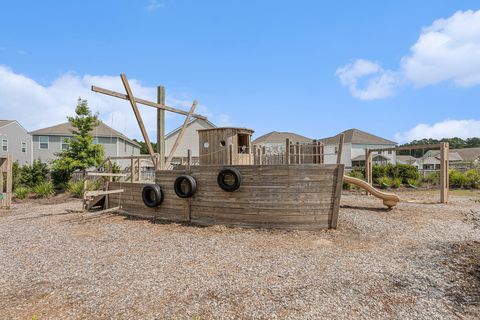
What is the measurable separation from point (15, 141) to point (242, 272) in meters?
38.4

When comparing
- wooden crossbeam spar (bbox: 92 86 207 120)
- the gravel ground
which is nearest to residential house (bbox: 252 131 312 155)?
wooden crossbeam spar (bbox: 92 86 207 120)

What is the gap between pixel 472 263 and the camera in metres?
5.09

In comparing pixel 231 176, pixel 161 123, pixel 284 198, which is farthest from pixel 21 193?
pixel 284 198

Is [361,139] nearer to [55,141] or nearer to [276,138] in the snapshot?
[276,138]

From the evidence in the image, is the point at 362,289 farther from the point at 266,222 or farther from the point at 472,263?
the point at 266,222

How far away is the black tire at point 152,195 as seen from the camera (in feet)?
30.3

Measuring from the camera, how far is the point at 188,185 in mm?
8633

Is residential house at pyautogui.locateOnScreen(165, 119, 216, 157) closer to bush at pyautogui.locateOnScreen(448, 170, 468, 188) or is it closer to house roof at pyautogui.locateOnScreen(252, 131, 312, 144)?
house roof at pyautogui.locateOnScreen(252, 131, 312, 144)

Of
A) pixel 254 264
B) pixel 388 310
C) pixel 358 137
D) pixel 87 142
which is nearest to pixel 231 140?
pixel 254 264

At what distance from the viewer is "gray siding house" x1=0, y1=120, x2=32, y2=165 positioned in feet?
103

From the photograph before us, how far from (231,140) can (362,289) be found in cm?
750

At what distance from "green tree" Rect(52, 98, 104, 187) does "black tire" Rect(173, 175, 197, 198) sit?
13317 millimetres


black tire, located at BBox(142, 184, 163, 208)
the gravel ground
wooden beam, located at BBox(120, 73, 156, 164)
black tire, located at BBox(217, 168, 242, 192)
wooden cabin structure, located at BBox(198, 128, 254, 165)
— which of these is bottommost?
the gravel ground

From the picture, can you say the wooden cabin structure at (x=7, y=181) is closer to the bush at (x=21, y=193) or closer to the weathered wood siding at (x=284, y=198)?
the bush at (x=21, y=193)
